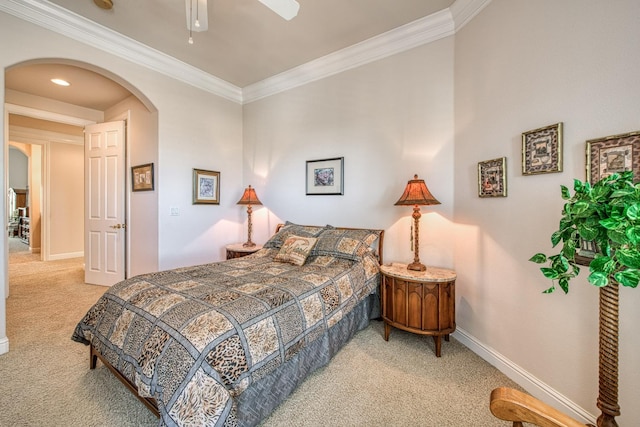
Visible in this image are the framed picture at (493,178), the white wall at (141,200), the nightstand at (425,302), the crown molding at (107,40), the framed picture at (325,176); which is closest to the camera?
the framed picture at (493,178)

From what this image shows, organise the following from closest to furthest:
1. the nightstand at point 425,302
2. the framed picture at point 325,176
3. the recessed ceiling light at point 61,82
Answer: the nightstand at point 425,302 < the framed picture at point 325,176 < the recessed ceiling light at point 61,82

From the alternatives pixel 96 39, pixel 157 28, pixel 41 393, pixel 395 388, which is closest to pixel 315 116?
pixel 157 28

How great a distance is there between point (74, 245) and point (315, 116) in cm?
631

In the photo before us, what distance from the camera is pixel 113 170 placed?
387 cm

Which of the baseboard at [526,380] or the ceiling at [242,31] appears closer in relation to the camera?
the baseboard at [526,380]

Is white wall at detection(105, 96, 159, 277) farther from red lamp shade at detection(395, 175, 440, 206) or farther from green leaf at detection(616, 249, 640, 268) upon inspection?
green leaf at detection(616, 249, 640, 268)

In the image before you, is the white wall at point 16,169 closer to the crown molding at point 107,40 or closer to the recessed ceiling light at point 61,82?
the recessed ceiling light at point 61,82

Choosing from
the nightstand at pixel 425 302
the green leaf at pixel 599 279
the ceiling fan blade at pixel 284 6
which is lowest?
the nightstand at pixel 425 302

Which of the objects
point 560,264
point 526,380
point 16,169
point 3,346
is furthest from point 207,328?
point 16,169

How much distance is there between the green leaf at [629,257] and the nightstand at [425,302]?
1.31 m

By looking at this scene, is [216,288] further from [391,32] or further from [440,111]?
[391,32]

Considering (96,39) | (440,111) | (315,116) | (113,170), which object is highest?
(96,39)

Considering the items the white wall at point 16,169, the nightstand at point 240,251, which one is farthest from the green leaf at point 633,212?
the white wall at point 16,169

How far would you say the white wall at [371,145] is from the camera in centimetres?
256
